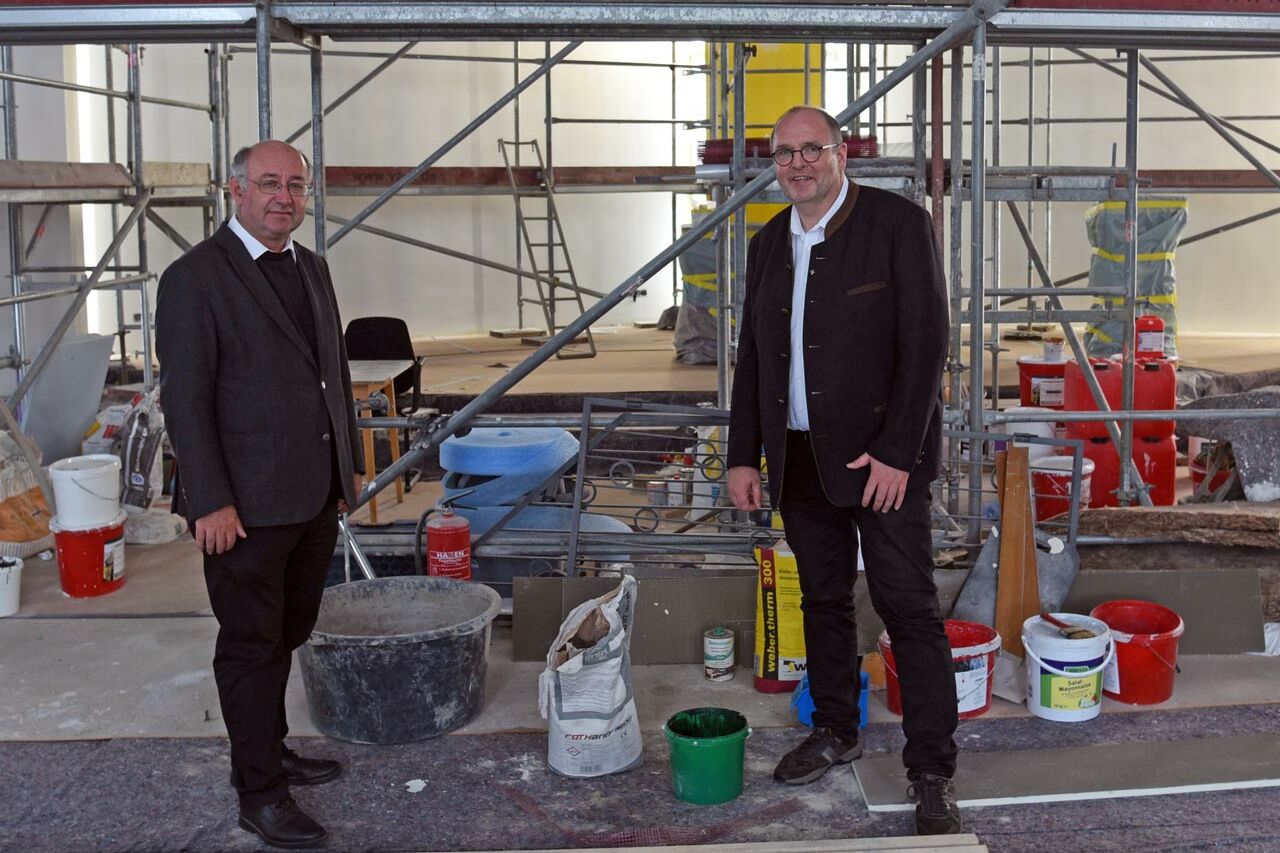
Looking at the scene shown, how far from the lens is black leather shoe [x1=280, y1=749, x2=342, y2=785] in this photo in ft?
11.3

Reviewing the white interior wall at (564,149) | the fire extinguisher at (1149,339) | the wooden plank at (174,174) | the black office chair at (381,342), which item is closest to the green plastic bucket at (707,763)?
the fire extinguisher at (1149,339)

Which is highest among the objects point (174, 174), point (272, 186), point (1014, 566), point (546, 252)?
point (174, 174)

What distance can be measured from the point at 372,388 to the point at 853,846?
379 cm

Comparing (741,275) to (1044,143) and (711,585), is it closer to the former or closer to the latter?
(711,585)

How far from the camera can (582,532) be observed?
472cm

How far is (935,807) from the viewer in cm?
310

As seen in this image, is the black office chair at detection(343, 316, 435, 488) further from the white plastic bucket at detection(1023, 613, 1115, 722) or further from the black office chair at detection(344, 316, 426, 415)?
the white plastic bucket at detection(1023, 613, 1115, 722)

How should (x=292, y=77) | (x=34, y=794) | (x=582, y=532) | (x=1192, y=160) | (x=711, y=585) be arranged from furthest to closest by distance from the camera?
Result: 1. (x=1192, y=160)
2. (x=292, y=77)
3. (x=582, y=532)
4. (x=711, y=585)
5. (x=34, y=794)

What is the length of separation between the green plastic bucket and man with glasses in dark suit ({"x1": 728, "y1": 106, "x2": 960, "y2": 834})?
0.39 metres

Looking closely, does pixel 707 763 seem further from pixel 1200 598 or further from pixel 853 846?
→ pixel 1200 598

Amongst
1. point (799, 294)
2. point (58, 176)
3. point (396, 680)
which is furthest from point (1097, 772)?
point (58, 176)

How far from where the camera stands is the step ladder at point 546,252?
9.88 metres

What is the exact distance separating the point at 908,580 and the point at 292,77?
838 cm

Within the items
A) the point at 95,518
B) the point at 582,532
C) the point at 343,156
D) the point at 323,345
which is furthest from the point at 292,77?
the point at 323,345
